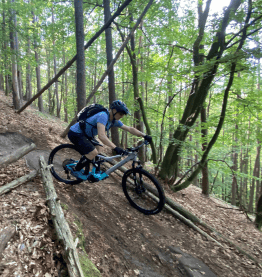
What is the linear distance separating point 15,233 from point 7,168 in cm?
264

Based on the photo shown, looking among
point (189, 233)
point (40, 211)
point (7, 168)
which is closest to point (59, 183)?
point (7, 168)

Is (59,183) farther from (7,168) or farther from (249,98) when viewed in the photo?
(249,98)

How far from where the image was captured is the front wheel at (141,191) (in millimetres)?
4172

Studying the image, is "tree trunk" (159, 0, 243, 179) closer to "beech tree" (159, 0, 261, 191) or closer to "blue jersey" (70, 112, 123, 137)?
"beech tree" (159, 0, 261, 191)

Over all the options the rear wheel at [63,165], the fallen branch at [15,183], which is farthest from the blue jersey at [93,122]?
the fallen branch at [15,183]

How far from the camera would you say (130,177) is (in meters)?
4.64

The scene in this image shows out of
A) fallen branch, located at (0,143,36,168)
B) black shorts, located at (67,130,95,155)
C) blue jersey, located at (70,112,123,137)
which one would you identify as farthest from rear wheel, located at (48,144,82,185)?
fallen branch, located at (0,143,36,168)

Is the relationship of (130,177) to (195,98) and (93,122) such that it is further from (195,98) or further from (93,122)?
(195,98)

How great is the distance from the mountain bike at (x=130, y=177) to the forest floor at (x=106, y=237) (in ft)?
1.01

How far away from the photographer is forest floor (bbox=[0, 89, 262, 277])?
2.34 meters

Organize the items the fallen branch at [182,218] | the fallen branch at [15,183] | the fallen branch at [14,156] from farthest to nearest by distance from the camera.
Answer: the fallen branch at [182,218]
the fallen branch at [14,156]
the fallen branch at [15,183]

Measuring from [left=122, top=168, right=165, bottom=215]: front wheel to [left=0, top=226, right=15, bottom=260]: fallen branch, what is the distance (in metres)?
2.69

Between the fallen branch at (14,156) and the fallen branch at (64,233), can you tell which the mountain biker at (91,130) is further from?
the fallen branch at (14,156)

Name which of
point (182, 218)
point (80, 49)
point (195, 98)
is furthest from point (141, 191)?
point (80, 49)
